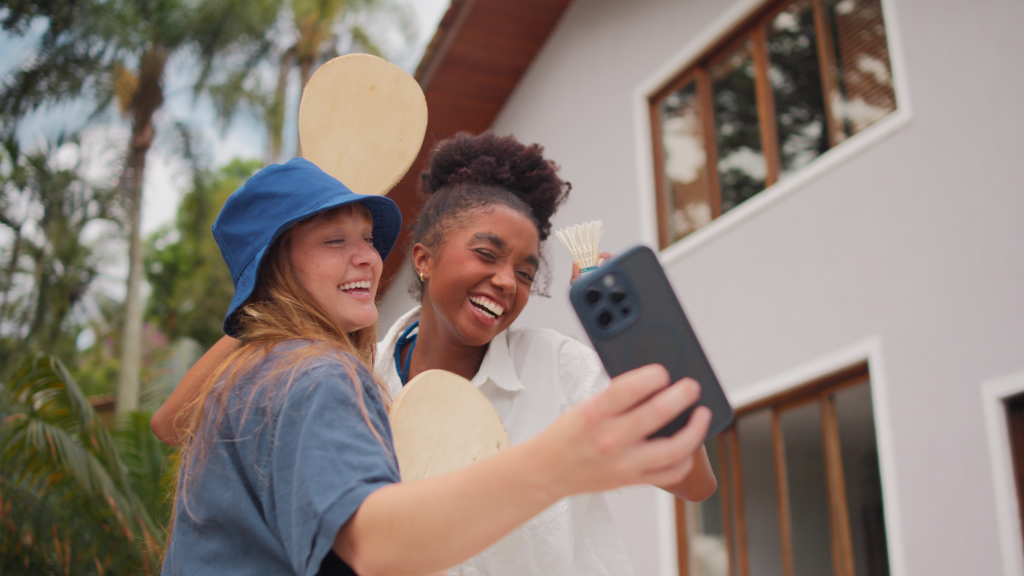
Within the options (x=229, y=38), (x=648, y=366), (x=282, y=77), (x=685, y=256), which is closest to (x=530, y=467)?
(x=648, y=366)

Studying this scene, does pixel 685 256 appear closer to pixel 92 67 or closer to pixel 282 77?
pixel 92 67

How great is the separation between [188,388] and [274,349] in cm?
65

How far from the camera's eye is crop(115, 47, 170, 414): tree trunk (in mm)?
12875

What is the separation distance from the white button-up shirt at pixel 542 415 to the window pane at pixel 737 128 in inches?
173

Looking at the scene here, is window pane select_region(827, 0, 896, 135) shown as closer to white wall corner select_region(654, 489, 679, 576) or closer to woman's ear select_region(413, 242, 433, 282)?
white wall corner select_region(654, 489, 679, 576)

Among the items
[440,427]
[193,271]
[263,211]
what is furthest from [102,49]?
[440,427]

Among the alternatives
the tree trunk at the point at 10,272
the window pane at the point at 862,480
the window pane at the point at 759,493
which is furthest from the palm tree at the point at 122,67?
the window pane at the point at 862,480

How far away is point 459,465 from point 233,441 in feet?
1.04

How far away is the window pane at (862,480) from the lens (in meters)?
4.93

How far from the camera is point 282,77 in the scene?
17750 millimetres

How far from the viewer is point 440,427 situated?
4.21 feet

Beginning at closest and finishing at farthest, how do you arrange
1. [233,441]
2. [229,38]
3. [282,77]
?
1. [233,441]
2. [229,38]
3. [282,77]

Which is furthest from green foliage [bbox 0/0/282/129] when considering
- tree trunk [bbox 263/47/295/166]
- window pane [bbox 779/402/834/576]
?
window pane [bbox 779/402/834/576]

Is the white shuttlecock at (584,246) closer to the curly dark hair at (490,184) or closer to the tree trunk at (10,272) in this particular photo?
the curly dark hair at (490,184)
